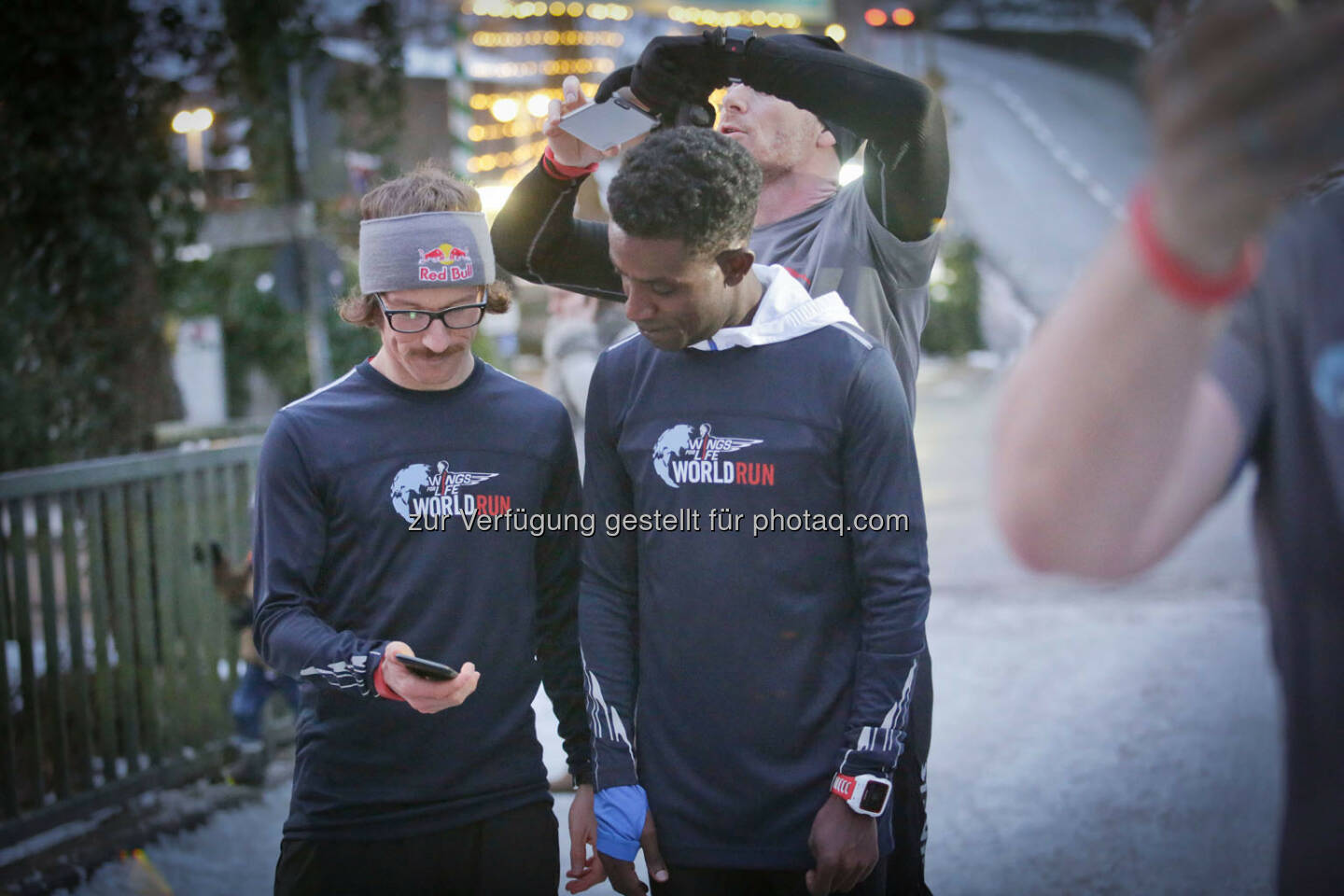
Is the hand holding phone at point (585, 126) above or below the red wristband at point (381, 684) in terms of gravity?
above

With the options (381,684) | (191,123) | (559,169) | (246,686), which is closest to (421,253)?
(559,169)

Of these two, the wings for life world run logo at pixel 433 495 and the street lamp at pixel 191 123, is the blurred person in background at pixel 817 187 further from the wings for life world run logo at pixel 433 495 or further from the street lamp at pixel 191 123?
the street lamp at pixel 191 123

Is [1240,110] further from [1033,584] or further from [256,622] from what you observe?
[1033,584]

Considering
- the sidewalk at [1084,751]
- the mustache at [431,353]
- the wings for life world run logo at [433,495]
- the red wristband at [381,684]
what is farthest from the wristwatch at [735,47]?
the sidewalk at [1084,751]

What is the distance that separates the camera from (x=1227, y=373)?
1140 mm

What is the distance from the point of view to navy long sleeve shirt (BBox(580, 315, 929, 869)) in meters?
2.03

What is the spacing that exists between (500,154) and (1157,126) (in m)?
20.5

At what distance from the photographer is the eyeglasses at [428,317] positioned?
232cm

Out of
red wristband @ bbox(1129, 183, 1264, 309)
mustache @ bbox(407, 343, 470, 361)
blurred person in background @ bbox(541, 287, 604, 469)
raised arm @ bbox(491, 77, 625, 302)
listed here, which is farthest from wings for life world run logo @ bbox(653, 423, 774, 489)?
blurred person in background @ bbox(541, 287, 604, 469)

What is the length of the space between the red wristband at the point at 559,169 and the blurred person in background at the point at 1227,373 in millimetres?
1529

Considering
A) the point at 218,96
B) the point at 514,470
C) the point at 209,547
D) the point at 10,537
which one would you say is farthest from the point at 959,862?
the point at 218,96

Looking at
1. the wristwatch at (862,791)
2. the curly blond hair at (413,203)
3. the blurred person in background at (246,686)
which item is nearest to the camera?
the wristwatch at (862,791)

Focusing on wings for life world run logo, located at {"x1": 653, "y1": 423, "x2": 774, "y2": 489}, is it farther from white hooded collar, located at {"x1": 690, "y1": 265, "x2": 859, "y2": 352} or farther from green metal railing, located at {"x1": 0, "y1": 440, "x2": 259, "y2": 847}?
green metal railing, located at {"x1": 0, "y1": 440, "x2": 259, "y2": 847}

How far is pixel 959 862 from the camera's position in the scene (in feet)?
12.9
